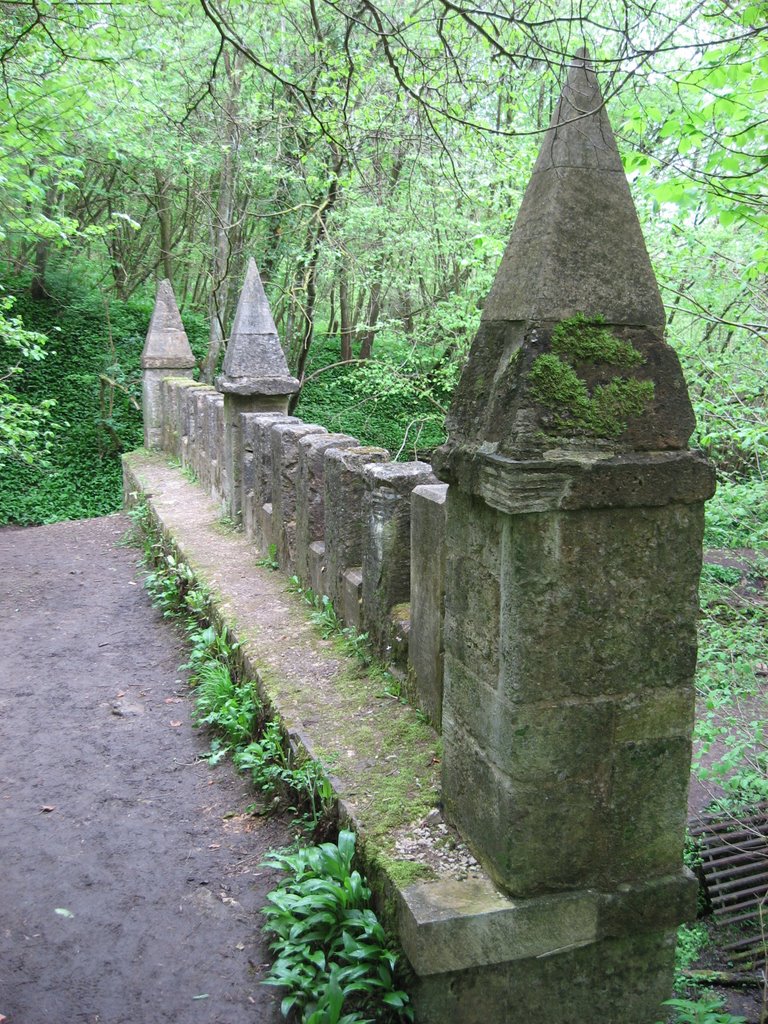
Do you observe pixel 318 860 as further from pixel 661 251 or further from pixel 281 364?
pixel 661 251

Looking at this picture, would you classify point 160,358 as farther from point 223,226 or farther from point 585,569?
point 585,569

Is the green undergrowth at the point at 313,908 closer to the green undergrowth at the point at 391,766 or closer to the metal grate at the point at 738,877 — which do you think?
the green undergrowth at the point at 391,766

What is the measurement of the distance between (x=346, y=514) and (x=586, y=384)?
8.21 ft

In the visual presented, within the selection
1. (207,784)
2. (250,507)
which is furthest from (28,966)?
(250,507)

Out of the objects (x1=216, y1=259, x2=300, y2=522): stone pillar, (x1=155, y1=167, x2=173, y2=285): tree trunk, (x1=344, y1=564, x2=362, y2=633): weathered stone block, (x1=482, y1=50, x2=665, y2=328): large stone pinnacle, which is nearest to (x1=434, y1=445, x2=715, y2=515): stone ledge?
(x1=482, y1=50, x2=665, y2=328): large stone pinnacle

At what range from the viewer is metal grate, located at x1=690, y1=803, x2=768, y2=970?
4445mm

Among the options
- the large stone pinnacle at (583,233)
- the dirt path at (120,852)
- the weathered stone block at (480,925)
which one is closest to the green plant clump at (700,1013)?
the weathered stone block at (480,925)

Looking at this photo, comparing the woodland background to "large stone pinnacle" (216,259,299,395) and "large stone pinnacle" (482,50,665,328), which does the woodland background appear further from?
"large stone pinnacle" (216,259,299,395)

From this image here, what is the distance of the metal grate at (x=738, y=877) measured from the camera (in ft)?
14.6

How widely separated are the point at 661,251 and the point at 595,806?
324 inches

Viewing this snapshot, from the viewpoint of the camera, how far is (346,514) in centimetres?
475

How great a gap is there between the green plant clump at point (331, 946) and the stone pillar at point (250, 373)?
16.7 feet

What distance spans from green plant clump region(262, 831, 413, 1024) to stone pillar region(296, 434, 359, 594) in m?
2.44

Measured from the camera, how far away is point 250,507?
7.20 m
